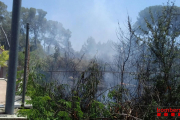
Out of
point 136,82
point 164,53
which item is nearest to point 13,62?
point 136,82

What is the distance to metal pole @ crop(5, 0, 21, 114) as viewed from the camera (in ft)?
12.4

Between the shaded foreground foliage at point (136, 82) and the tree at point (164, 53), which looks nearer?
the shaded foreground foliage at point (136, 82)

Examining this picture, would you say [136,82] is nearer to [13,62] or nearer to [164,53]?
[164,53]

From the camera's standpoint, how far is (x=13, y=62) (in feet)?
12.8

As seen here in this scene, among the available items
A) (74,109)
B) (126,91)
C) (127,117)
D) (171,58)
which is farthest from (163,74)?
(74,109)

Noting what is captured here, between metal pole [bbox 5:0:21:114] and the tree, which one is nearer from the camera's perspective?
metal pole [bbox 5:0:21:114]

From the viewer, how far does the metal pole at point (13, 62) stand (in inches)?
149

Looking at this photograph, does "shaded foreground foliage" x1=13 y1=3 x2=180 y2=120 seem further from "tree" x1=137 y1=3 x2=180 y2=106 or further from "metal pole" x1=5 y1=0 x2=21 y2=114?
"metal pole" x1=5 y1=0 x2=21 y2=114

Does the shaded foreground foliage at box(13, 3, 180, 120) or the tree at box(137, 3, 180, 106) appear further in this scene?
the tree at box(137, 3, 180, 106)

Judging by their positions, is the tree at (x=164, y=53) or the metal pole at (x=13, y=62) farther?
the tree at (x=164, y=53)

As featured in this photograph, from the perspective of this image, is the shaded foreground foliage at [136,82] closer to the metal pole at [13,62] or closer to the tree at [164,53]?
the tree at [164,53]

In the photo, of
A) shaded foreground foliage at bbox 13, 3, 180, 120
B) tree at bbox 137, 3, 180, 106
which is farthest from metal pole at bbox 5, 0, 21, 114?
tree at bbox 137, 3, 180, 106

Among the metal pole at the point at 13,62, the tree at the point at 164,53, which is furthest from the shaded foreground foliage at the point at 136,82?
the metal pole at the point at 13,62

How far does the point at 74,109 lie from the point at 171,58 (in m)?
2.74
